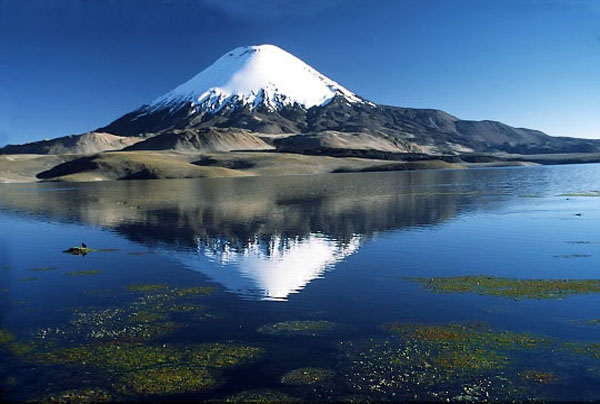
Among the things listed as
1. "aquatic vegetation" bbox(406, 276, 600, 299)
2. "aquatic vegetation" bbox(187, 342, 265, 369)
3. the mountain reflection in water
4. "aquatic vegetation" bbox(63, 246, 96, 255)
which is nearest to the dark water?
the mountain reflection in water

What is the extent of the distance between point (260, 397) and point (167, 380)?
4.00 metres

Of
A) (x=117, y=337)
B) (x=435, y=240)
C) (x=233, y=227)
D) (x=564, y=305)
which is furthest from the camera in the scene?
(x=233, y=227)

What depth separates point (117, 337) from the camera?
83.0 feet

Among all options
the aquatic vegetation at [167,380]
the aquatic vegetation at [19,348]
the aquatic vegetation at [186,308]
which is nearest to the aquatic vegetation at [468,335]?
the aquatic vegetation at [167,380]

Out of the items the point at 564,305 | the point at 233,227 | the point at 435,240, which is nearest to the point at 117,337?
the point at 564,305

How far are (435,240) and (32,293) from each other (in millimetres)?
34249

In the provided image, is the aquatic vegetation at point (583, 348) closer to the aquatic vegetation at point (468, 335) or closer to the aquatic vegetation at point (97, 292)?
the aquatic vegetation at point (468, 335)

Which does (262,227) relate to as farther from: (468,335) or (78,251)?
(468,335)

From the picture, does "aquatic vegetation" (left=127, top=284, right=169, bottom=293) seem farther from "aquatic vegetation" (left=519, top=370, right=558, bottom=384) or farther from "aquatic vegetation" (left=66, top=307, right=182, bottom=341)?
"aquatic vegetation" (left=519, top=370, right=558, bottom=384)

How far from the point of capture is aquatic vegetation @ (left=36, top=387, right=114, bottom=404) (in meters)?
18.9

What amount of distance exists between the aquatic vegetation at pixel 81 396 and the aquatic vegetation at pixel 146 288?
14.7 m

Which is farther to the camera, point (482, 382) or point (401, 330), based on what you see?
point (401, 330)

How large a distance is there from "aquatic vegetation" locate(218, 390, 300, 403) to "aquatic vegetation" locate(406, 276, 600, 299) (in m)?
15.8

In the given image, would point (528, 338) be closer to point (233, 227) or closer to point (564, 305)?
point (564, 305)
